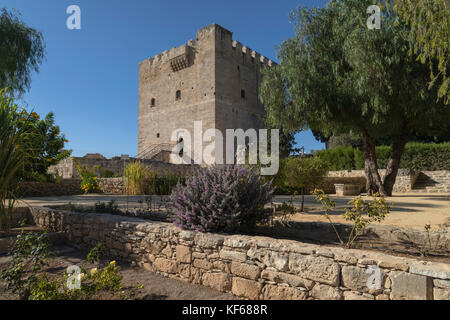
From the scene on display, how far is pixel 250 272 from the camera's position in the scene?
266cm

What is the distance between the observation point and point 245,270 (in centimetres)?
268

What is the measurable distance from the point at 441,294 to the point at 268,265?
1.25 metres

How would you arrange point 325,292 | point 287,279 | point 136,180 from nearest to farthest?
point 325,292
point 287,279
point 136,180

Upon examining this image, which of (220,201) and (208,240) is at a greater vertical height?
(220,201)

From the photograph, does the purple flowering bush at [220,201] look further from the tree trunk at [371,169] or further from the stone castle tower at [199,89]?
the stone castle tower at [199,89]

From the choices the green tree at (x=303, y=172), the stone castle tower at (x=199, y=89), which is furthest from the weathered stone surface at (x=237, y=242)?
the stone castle tower at (x=199, y=89)

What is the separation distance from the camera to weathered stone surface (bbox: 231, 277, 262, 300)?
2605 mm

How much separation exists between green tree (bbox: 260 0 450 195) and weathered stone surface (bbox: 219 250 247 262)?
7.86 metres

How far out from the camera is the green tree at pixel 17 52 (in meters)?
10.6

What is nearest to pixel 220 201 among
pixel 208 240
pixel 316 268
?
pixel 208 240

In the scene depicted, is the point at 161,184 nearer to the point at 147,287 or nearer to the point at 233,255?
the point at 147,287
